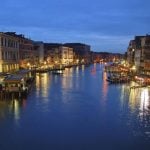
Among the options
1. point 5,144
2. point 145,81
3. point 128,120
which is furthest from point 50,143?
point 145,81

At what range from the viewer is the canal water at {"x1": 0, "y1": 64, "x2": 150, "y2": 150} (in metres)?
23.8

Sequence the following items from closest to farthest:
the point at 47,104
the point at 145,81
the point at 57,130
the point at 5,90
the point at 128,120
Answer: the point at 57,130, the point at 128,120, the point at 47,104, the point at 5,90, the point at 145,81

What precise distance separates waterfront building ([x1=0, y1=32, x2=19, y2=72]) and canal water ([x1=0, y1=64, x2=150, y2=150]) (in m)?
11.5

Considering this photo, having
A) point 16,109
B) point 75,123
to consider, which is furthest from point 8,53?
point 75,123

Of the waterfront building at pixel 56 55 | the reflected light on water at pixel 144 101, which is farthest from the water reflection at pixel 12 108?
the waterfront building at pixel 56 55

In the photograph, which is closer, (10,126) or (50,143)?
(50,143)

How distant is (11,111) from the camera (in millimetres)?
33594

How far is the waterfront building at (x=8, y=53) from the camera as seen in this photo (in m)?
51.7

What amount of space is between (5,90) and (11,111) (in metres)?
8.07

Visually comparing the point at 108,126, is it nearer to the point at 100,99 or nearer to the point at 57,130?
the point at 57,130

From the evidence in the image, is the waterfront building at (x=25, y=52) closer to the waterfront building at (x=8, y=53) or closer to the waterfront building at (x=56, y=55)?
the waterfront building at (x=8, y=53)

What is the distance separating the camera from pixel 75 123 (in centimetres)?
2909

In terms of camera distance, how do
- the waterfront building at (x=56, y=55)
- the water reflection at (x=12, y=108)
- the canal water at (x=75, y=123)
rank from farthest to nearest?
the waterfront building at (x=56, y=55) → the water reflection at (x=12, y=108) → the canal water at (x=75, y=123)

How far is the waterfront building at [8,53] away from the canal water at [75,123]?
1148cm
